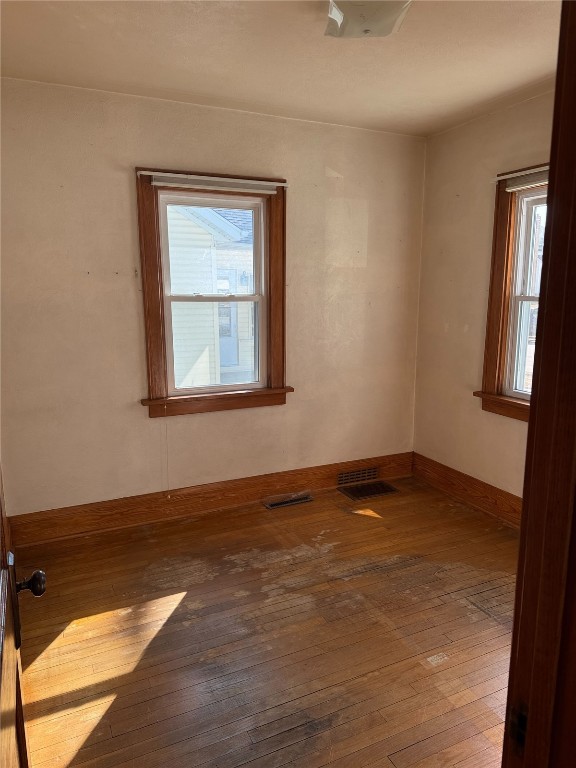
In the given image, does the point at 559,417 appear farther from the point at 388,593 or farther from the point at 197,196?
the point at 197,196

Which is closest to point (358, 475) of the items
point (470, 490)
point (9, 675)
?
point (470, 490)

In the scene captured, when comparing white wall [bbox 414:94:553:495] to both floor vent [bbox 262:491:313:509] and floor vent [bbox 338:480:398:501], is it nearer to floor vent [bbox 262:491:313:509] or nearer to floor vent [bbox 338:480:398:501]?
floor vent [bbox 338:480:398:501]

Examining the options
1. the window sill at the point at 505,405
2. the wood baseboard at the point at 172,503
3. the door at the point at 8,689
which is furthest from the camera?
the window sill at the point at 505,405

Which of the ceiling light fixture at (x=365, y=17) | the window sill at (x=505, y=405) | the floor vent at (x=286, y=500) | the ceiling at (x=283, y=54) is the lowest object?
the floor vent at (x=286, y=500)

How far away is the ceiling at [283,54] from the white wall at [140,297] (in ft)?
0.75

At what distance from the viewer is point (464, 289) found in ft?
11.9

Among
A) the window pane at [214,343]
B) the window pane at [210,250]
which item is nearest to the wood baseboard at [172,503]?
the window pane at [214,343]

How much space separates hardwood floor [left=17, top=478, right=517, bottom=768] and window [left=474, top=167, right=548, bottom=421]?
910mm

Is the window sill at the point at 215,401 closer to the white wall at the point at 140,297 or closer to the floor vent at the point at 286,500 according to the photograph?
the white wall at the point at 140,297

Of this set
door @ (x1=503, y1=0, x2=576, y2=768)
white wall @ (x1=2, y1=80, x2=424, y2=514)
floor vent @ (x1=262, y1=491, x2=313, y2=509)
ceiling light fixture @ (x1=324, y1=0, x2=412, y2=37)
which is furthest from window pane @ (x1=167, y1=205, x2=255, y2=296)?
door @ (x1=503, y1=0, x2=576, y2=768)

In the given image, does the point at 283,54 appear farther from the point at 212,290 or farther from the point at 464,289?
the point at 464,289

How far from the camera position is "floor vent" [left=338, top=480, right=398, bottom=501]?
3.85 m

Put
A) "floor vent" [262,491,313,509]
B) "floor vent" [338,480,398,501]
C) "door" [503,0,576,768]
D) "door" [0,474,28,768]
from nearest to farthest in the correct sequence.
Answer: "door" [503,0,576,768]
"door" [0,474,28,768]
"floor vent" [262,491,313,509]
"floor vent" [338,480,398,501]

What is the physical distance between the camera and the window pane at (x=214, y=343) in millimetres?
3367
